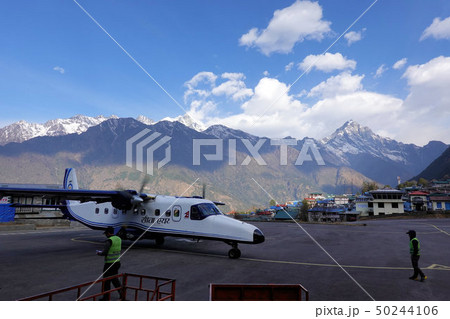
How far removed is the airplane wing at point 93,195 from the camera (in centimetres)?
1355

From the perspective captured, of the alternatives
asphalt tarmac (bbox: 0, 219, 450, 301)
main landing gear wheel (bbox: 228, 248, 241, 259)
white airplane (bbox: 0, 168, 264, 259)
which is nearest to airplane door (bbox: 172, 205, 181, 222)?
white airplane (bbox: 0, 168, 264, 259)

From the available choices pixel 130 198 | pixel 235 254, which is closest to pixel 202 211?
pixel 235 254

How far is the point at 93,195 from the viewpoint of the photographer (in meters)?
15.5

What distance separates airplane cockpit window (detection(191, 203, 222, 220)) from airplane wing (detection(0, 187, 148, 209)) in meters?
3.64

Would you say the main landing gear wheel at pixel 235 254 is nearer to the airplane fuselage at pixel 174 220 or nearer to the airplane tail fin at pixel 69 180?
the airplane fuselage at pixel 174 220

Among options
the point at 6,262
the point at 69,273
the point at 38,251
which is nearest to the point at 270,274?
the point at 69,273

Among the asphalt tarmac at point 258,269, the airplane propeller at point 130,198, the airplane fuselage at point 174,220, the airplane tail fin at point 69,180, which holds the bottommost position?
the asphalt tarmac at point 258,269

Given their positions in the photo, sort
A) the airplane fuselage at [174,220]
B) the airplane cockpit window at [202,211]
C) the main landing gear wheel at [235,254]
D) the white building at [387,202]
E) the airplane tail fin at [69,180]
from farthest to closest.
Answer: the white building at [387,202]
the airplane tail fin at [69,180]
the airplane cockpit window at [202,211]
the airplane fuselage at [174,220]
the main landing gear wheel at [235,254]

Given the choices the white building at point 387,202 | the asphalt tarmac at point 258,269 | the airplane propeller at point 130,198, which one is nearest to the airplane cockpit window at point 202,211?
the asphalt tarmac at point 258,269

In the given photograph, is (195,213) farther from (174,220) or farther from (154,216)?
(154,216)

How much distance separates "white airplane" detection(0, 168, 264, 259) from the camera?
13.7 meters

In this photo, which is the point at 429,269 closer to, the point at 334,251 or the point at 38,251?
the point at 334,251

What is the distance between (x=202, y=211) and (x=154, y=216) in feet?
11.9

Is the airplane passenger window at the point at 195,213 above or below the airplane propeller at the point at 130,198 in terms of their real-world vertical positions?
below
